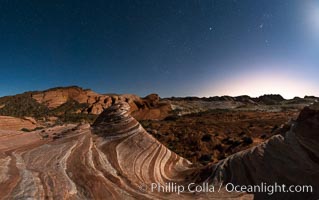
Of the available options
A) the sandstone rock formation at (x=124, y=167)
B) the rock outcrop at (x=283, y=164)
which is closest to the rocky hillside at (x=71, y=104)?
the sandstone rock formation at (x=124, y=167)

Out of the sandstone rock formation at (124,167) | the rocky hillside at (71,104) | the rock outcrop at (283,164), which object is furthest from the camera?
the rocky hillside at (71,104)

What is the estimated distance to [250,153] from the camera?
8891 millimetres

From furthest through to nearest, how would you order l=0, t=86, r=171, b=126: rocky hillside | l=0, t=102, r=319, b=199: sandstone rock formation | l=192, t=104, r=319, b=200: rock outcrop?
l=0, t=86, r=171, b=126: rocky hillside < l=192, t=104, r=319, b=200: rock outcrop < l=0, t=102, r=319, b=199: sandstone rock formation

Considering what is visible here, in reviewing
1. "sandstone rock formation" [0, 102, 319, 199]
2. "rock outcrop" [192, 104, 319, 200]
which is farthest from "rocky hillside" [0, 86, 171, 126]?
"rock outcrop" [192, 104, 319, 200]

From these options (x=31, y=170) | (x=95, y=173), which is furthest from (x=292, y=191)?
(x=31, y=170)

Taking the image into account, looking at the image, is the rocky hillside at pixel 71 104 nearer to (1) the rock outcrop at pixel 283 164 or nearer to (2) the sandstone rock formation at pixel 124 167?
(2) the sandstone rock formation at pixel 124 167

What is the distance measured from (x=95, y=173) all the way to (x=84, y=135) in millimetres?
3272

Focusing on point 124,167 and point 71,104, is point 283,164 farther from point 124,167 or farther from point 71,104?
point 71,104

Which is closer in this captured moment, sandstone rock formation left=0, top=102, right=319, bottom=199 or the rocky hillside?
sandstone rock formation left=0, top=102, right=319, bottom=199

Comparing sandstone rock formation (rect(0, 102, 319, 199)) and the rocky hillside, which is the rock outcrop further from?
the rocky hillside

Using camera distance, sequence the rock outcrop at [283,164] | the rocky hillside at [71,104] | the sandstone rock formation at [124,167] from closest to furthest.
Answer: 1. the sandstone rock formation at [124,167]
2. the rock outcrop at [283,164]
3. the rocky hillside at [71,104]

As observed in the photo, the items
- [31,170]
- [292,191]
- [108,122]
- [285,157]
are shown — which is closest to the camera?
[292,191]

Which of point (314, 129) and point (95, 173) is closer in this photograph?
point (95, 173)

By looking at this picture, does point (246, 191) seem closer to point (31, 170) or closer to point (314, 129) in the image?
point (314, 129)
